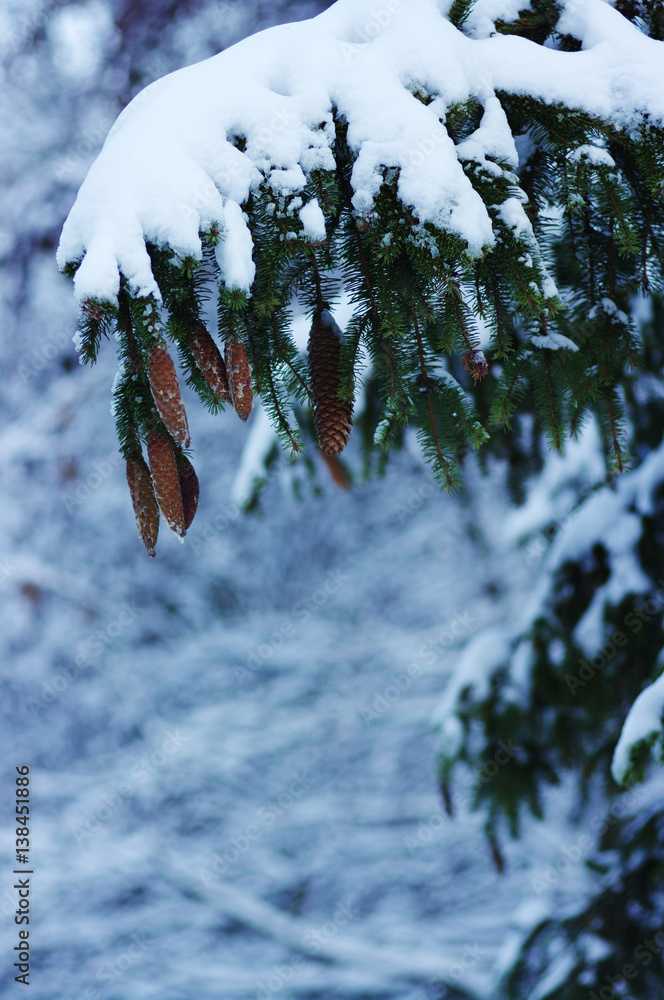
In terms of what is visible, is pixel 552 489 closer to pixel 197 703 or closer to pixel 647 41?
pixel 647 41

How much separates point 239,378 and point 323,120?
0.47 metres

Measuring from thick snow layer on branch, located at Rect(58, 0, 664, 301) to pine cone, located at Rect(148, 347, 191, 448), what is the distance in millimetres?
104

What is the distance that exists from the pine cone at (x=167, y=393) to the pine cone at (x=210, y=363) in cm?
9

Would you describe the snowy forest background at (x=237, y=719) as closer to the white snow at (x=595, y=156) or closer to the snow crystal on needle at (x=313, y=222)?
the white snow at (x=595, y=156)

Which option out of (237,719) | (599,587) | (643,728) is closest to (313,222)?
(643,728)

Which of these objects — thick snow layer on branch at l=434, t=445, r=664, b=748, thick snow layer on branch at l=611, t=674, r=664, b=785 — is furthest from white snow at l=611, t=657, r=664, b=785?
thick snow layer on branch at l=434, t=445, r=664, b=748

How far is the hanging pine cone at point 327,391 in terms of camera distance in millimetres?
1172

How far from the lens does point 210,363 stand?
43.4 inches

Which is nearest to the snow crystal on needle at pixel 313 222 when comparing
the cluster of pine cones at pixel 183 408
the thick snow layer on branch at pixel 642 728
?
the cluster of pine cones at pixel 183 408

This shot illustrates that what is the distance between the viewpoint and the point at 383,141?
111 cm

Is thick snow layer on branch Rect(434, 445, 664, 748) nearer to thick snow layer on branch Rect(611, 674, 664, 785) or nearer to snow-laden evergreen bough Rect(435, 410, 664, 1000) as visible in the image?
snow-laden evergreen bough Rect(435, 410, 664, 1000)

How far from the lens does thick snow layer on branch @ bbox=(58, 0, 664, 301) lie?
40.9 inches

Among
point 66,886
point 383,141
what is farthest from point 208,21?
point 66,886

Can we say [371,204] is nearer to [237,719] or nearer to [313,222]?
[313,222]
